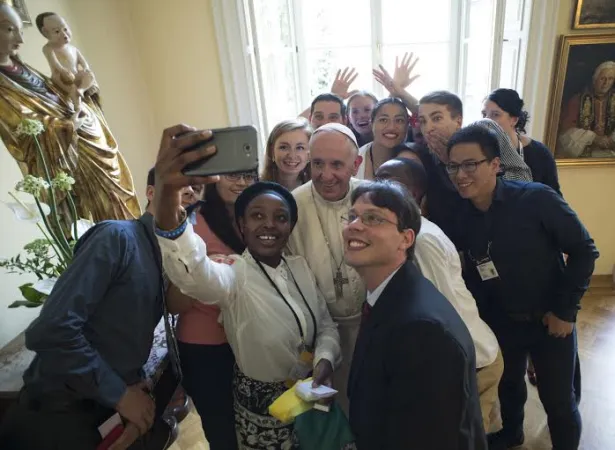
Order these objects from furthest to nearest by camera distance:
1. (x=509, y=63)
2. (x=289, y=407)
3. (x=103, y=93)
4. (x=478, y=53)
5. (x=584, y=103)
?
(x=478, y=53) → (x=509, y=63) → (x=584, y=103) → (x=103, y=93) → (x=289, y=407)

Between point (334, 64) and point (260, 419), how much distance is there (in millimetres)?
3609

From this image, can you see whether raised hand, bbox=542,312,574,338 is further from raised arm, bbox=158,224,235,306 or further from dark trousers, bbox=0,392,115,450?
dark trousers, bbox=0,392,115,450

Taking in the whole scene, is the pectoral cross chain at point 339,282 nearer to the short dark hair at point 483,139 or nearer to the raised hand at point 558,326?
the short dark hair at point 483,139

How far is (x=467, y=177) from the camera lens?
1657 mm

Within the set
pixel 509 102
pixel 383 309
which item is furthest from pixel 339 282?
pixel 509 102

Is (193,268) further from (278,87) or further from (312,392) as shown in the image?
(278,87)

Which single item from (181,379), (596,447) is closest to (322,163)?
(181,379)

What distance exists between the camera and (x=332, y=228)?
167cm

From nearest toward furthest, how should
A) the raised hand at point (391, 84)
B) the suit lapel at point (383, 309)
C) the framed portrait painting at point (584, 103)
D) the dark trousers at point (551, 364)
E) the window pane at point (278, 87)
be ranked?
the suit lapel at point (383, 309) < the dark trousers at point (551, 364) < the raised hand at point (391, 84) < the framed portrait painting at point (584, 103) < the window pane at point (278, 87)

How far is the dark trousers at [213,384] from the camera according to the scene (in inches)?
60.6

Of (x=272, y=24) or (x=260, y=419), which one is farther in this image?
(x=272, y=24)

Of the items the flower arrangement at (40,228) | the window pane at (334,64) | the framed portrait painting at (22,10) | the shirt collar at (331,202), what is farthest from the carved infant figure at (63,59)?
the window pane at (334,64)

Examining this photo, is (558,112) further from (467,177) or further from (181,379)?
(181,379)

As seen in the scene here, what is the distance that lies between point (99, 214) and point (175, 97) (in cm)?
169
